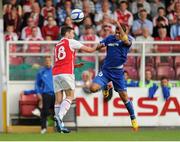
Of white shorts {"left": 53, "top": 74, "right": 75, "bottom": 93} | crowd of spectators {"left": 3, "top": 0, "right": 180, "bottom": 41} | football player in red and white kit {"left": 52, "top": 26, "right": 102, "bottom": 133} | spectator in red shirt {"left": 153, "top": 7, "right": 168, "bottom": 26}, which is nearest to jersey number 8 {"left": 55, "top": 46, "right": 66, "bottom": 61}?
football player in red and white kit {"left": 52, "top": 26, "right": 102, "bottom": 133}

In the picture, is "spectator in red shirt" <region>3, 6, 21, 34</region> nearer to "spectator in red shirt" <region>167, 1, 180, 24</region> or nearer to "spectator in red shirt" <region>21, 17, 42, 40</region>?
"spectator in red shirt" <region>21, 17, 42, 40</region>

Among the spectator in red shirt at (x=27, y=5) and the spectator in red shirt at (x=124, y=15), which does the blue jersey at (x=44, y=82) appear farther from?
the spectator in red shirt at (x=124, y=15)

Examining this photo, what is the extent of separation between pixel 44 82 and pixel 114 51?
2.84 metres

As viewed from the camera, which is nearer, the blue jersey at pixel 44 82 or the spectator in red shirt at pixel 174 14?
the blue jersey at pixel 44 82

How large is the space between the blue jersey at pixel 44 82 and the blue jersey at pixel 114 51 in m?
2.51

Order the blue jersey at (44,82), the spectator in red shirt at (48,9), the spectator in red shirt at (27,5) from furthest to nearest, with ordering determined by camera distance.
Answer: the spectator in red shirt at (27,5), the spectator in red shirt at (48,9), the blue jersey at (44,82)

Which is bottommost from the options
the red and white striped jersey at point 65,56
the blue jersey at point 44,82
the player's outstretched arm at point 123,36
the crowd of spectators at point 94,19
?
the blue jersey at point 44,82

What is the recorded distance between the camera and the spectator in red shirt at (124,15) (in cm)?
2140

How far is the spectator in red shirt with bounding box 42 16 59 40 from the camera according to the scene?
20562mm

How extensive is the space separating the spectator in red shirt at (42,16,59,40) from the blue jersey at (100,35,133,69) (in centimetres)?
389

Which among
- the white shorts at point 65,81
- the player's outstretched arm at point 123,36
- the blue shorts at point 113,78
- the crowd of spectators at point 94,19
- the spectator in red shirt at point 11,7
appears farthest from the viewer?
the spectator in red shirt at point 11,7

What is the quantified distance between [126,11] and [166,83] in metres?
2.88

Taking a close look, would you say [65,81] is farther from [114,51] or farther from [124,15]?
[124,15]

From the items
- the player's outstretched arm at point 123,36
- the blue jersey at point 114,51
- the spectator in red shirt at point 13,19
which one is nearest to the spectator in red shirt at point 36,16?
the spectator in red shirt at point 13,19
